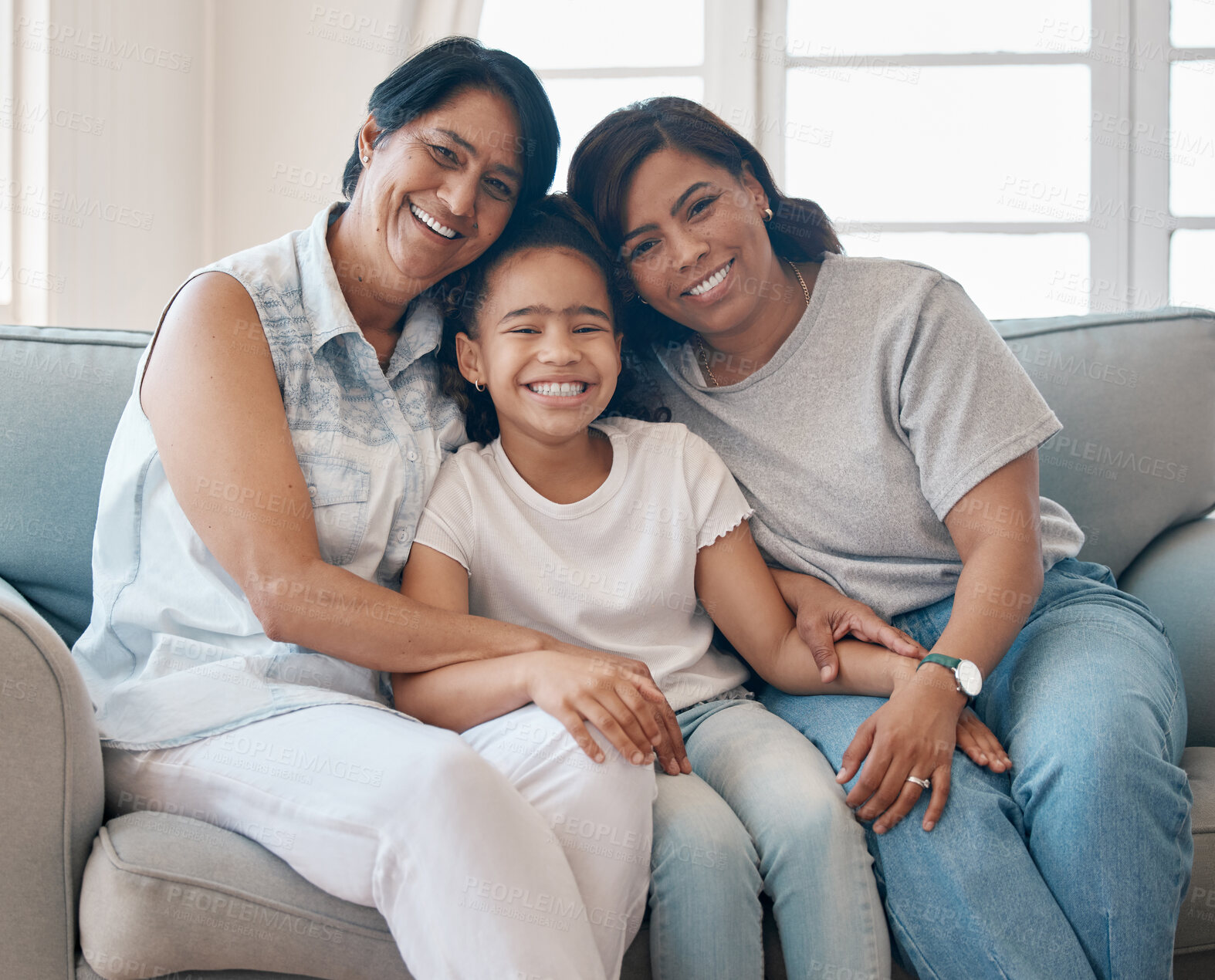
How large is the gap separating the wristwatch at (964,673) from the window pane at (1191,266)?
Answer: 183cm

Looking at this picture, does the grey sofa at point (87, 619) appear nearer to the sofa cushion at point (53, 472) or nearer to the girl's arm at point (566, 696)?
the sofa cushion at point (53, 472)

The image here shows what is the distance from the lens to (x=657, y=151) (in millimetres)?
1315

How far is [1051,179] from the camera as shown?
8.04 ft

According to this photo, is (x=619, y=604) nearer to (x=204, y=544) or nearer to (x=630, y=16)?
(x=204, y=544)

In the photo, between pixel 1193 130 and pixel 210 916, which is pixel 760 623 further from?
pixel 1193 130

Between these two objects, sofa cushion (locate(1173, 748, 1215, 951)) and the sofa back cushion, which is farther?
the sofa back cushion

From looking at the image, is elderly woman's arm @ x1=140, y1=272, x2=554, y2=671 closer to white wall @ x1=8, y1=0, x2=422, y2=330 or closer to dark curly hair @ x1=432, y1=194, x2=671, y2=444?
dark curly hair @ x1=432, y1=194, x2=671, y2=444

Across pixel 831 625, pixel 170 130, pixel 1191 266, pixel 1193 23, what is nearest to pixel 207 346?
pixel 831 625

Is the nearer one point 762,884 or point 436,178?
point 762,884

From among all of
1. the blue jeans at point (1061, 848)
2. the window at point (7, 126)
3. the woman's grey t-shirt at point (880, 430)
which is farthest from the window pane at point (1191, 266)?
the window at point (7, 126)

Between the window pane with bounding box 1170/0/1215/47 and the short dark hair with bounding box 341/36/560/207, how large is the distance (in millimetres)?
1986

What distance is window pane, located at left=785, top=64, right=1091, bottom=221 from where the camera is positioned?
2.45 m

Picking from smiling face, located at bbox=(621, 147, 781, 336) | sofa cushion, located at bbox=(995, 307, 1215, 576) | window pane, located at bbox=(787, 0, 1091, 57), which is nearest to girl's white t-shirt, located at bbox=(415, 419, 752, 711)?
smiling face, located at bbox=(621, 147, 781, 336)

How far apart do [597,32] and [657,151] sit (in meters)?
1.44
